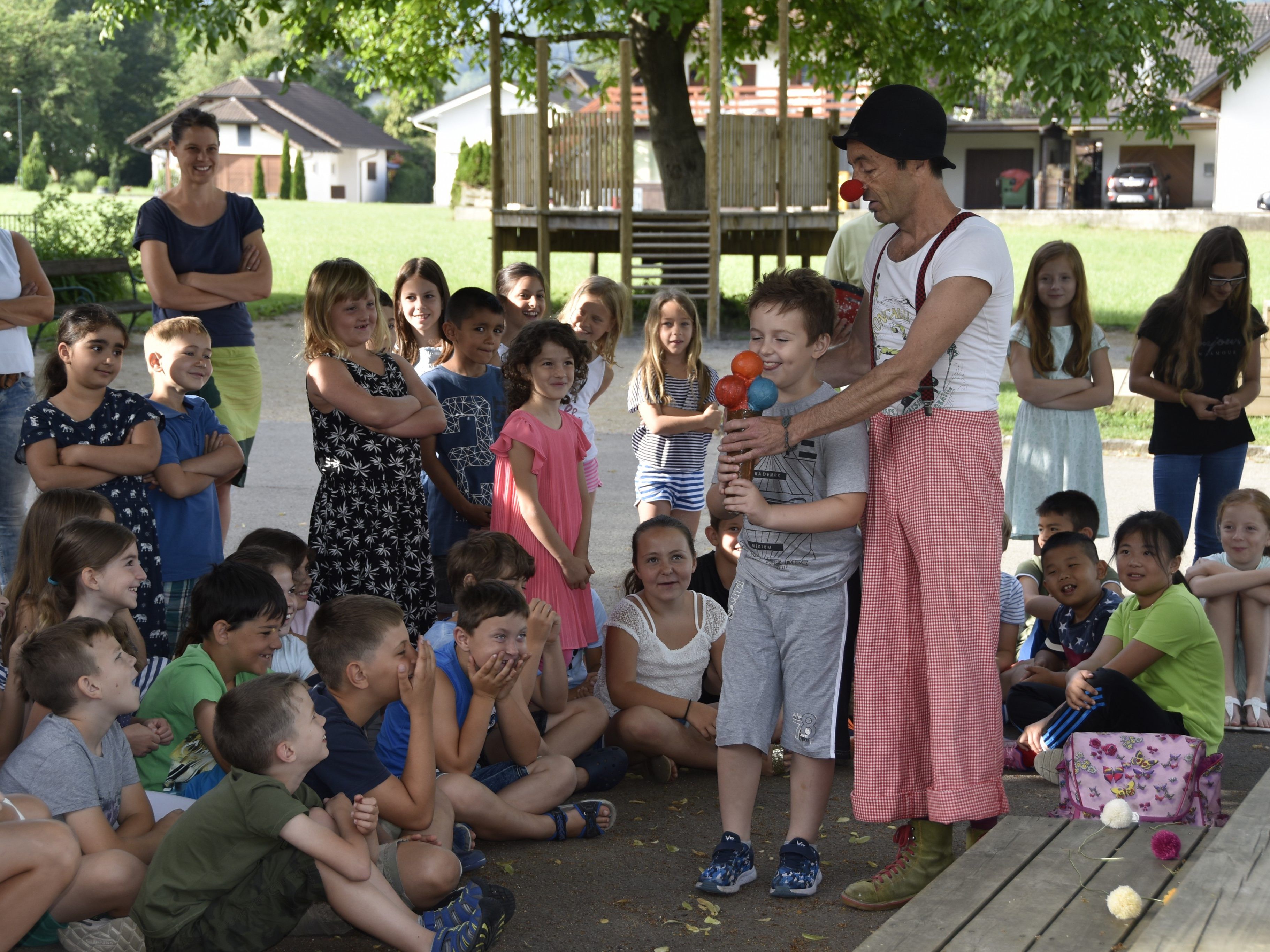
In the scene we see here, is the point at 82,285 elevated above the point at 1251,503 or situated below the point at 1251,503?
above

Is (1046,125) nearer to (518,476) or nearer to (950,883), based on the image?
(518,476)

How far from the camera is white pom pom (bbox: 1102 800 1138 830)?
11.3 feet

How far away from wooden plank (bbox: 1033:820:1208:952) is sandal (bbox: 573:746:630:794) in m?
1.69

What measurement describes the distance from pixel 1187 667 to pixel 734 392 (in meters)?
2.08

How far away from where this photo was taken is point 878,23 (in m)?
19.0

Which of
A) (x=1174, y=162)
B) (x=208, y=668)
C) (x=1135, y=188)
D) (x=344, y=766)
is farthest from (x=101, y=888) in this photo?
(x=1174, y=162)

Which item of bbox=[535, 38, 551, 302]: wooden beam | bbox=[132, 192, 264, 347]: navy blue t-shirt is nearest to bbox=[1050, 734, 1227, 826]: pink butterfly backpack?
bbox=[132, 192, 264, 347]: navy blue t-shirt

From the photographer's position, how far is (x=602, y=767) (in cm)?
461

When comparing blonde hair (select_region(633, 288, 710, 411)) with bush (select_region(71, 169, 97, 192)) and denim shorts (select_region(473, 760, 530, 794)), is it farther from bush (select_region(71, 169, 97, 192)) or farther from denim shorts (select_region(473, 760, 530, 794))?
bush (select_region(71, 169, 97, 192))

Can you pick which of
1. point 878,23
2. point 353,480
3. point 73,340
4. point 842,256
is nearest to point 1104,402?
point 842,256

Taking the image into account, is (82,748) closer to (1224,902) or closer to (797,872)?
(797,872)

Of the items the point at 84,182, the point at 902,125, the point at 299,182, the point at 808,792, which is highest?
the point at 299,182

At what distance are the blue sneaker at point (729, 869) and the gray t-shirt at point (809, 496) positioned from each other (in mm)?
727

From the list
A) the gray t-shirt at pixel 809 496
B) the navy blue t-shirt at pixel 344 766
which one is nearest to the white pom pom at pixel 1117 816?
the gray t-shirt at pixel 809 496
